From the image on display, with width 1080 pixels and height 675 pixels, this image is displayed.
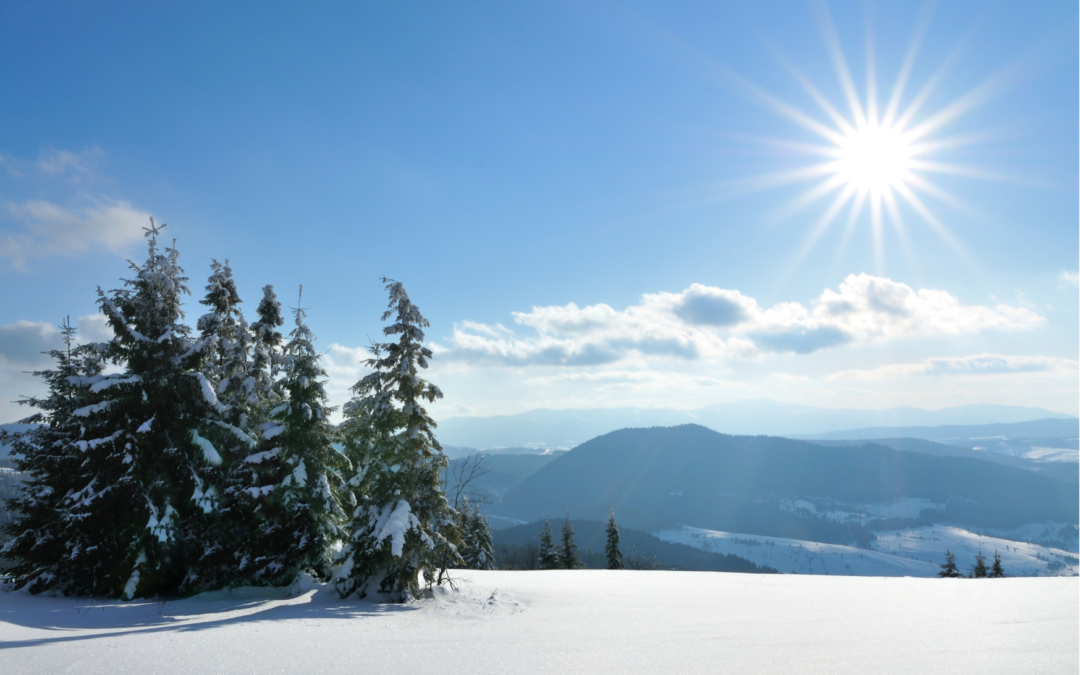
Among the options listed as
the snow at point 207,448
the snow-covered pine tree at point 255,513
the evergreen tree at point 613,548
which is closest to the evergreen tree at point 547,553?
the evergreen tree at point 613,548

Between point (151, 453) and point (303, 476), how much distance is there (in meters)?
5.27

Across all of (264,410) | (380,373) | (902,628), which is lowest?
(902,628)

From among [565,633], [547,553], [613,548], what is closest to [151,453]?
[565,633]

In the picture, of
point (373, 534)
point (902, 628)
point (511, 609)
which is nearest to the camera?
point (902, 628)

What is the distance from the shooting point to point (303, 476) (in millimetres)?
17781

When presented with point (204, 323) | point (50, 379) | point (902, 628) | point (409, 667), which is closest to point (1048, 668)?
point (902, 628)

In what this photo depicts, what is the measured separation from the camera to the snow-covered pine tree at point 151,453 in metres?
16.5

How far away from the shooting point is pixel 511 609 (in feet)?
47.9

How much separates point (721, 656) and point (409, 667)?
477 centimetres

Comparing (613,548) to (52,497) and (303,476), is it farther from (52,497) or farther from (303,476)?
(52,497)

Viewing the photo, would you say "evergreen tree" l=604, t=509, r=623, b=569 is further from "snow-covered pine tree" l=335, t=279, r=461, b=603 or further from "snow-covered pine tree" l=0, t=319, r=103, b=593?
"snow-covered pine tree" l=0, t=319, r=103, b=593

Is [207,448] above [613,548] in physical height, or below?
above

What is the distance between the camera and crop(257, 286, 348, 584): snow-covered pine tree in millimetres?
17703

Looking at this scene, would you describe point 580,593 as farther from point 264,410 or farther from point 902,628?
point 264,410
